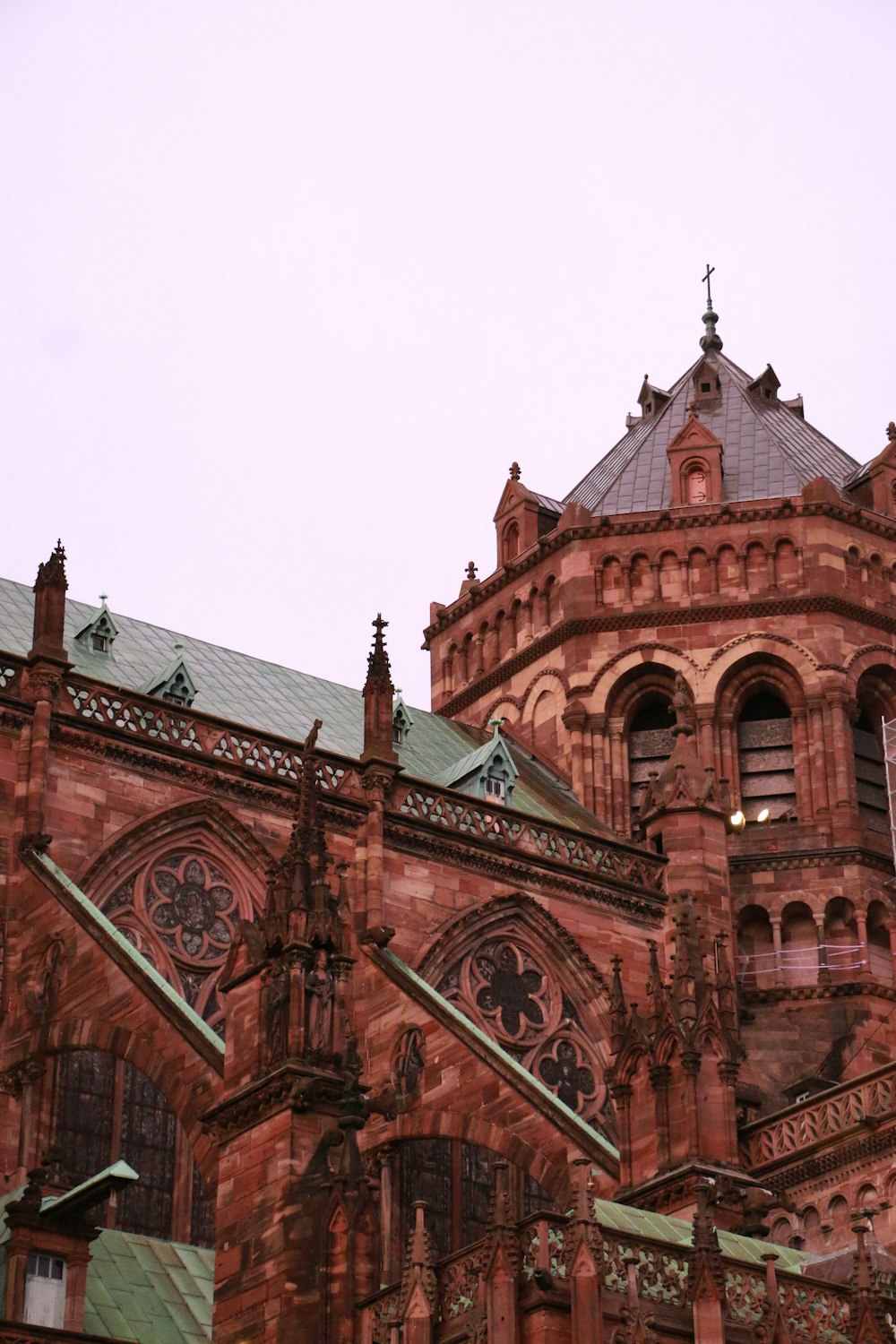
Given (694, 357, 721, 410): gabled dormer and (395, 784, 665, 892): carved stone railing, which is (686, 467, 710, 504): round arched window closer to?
(694, 357, 721, 410): gabled dormer

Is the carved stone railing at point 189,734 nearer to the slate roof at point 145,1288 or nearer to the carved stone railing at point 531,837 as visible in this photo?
the carved stone railing at point 531,837

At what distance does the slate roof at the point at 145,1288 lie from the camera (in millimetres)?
31875

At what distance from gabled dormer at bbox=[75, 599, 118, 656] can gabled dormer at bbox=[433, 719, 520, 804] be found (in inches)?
265

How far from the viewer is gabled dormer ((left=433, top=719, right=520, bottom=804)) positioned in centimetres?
4869

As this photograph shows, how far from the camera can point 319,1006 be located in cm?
3238

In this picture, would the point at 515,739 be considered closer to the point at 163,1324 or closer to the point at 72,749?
the point at 72,749

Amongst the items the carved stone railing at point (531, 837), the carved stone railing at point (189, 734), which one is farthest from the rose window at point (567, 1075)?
the carved stone railing at point (189, 734)

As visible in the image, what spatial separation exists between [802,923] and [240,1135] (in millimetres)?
21439

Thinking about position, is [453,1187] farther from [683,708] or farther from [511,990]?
[683,708]

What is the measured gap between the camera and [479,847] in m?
45.6

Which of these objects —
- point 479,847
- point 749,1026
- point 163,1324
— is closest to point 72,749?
point 479,847

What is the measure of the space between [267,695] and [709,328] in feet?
60.2

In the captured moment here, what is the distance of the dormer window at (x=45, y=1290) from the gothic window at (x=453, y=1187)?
346 inches

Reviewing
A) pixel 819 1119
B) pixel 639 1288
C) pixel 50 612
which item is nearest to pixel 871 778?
pixel 819 1119
